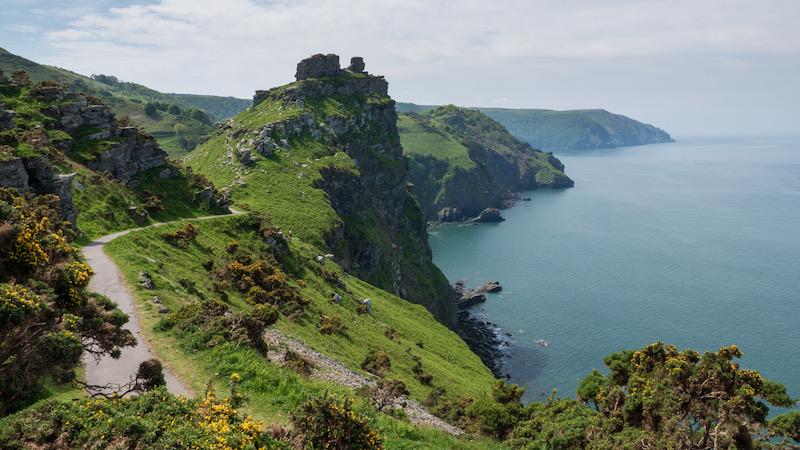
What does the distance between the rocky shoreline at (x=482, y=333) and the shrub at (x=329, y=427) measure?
91.8 metres

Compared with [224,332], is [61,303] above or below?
above

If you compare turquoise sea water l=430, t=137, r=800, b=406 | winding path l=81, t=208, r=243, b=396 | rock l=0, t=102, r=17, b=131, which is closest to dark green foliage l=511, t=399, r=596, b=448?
winding path l=81, t=208, r=243, b=396

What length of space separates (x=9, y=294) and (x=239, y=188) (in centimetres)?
9116

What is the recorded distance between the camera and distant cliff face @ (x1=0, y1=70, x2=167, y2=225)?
48438mm

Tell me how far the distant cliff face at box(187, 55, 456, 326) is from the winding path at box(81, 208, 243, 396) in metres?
53.5

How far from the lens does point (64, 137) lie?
63969 millimetres

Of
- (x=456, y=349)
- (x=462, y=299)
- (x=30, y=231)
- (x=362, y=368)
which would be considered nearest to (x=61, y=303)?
(x=30, y=231)

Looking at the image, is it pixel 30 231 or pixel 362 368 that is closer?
pixel 30 231

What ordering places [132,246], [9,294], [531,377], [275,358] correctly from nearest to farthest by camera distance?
[9,294] < [275,358] < [132,246] < [531,377]

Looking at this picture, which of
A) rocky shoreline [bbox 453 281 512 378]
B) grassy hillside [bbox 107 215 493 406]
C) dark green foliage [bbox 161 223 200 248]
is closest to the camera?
grassy hillside [bbox 107 215 493 406]

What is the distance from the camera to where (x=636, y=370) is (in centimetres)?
3466

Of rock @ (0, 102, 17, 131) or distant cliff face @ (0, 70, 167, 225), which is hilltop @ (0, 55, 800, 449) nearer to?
distant cliff face @ (0, 70, 167, 225)

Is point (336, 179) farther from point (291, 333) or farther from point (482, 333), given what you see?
point (291, 333)

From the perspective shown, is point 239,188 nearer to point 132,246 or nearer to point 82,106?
point 82,106
